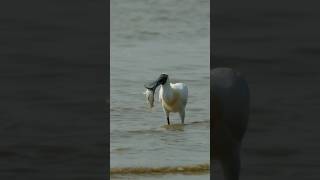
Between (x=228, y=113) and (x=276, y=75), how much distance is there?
188 inches

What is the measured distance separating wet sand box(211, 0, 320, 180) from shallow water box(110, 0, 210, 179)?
0.90 feet

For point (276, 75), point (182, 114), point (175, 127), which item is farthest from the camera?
point (276, 75)

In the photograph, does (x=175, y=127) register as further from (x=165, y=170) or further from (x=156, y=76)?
(x=156, y=76)

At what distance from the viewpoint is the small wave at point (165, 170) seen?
278 inches

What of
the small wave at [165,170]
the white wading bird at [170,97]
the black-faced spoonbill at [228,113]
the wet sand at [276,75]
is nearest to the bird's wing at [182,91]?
the white wading bird at [170,97]

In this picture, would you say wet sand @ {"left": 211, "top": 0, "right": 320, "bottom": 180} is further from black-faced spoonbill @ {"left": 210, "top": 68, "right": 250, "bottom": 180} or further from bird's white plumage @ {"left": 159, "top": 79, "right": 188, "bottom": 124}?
bird's white plumage @ {"left": 159, "top": 79, "right": 188, "bottom": 124}

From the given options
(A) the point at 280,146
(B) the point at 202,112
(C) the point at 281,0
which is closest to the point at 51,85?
(B) the point at 202,112

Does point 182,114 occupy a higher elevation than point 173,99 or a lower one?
lower

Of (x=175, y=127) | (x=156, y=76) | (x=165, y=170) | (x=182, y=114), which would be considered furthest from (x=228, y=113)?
(x=156, y=76)

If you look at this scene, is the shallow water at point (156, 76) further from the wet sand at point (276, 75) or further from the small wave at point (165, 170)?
the wet sand at point (276, 75)

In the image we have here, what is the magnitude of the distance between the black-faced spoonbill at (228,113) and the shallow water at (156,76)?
0.40 m

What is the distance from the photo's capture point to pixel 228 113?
652cm

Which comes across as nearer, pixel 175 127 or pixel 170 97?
pixel 175 127

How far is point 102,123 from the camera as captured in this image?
29.1 feet
